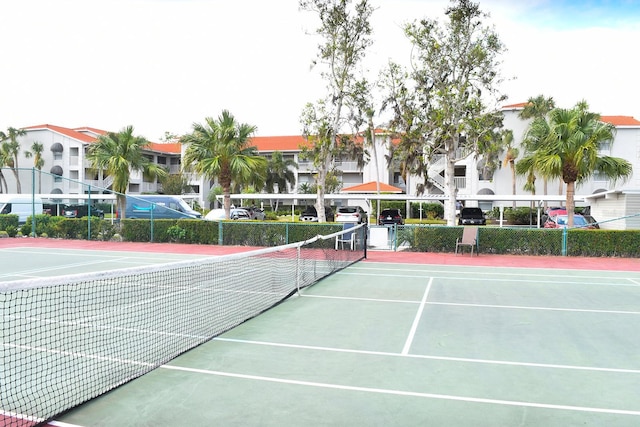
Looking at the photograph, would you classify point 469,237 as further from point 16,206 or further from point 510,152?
point 16,206

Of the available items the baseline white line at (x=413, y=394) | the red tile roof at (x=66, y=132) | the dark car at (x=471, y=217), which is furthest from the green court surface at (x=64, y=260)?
the red tile roof at (x=66, y=132)

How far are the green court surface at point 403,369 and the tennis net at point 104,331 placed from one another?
0.35 meters

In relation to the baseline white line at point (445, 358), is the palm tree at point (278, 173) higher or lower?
higher

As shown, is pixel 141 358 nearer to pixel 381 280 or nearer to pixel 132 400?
pixel 132 400

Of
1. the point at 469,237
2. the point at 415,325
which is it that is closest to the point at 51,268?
the point at 415,325

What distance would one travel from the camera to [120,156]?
96.5 ft

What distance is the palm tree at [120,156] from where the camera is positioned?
2930cm

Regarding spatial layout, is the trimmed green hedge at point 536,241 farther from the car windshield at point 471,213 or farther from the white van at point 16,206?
the white van at point 16,206

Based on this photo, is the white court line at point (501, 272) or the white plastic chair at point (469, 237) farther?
the white plastic chair at point (469, 237)

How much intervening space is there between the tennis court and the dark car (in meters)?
25.6

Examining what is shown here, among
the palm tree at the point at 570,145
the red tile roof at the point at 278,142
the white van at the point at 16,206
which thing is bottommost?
the white van at the point at 16,206

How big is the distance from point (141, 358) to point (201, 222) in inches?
756

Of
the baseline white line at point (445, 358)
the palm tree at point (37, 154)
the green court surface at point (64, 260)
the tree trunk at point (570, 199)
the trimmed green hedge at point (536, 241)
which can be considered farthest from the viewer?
the palm tree at point (37, 154)

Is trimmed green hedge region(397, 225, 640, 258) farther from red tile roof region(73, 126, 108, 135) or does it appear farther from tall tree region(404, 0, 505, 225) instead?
red tile roof region(73, 126, 108, 135)
